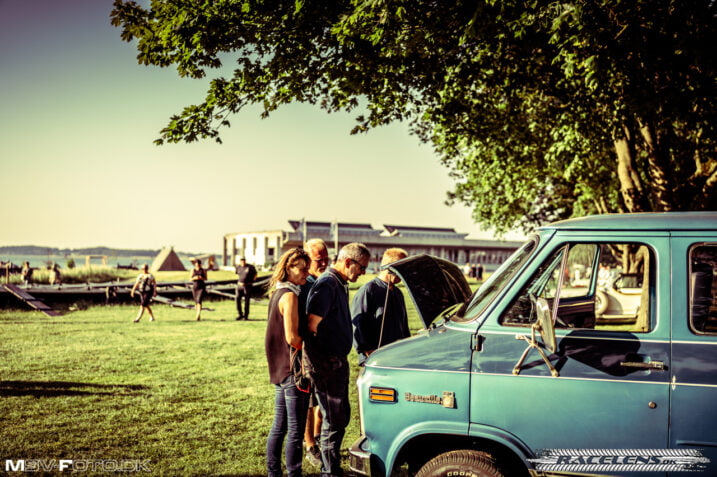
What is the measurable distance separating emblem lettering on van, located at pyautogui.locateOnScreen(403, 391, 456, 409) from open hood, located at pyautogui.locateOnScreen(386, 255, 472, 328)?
3.11ft

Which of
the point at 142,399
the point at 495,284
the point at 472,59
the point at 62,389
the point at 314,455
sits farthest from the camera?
the point at 472,59

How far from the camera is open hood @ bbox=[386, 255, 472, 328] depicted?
452cm

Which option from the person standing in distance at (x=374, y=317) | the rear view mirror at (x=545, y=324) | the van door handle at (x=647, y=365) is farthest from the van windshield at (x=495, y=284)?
the person standing in distance at (x=374, y=317)

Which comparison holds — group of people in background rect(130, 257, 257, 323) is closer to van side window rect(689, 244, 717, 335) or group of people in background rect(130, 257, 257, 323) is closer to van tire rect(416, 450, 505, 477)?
van tire rect(416, 450, 505, 477)

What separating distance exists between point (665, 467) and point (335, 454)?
2451mm

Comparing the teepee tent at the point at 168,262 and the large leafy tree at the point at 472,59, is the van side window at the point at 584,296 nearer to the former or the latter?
the large leafy tree at the point at 472,59

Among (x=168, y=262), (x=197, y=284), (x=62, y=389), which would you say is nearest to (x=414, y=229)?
(x=168, y=262)

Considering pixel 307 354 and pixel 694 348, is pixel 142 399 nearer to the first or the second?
pixel 307 354

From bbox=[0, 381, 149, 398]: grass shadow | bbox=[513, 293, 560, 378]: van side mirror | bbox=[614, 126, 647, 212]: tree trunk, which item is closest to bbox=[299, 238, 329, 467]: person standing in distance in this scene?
bbox=[513, 293, 560, 378]: van side mirror

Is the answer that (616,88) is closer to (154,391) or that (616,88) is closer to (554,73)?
(554,73)

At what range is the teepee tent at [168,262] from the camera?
76.6 metres

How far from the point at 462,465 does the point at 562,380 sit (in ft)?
2.76

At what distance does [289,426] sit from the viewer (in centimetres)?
455

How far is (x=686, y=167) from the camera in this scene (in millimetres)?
16734
